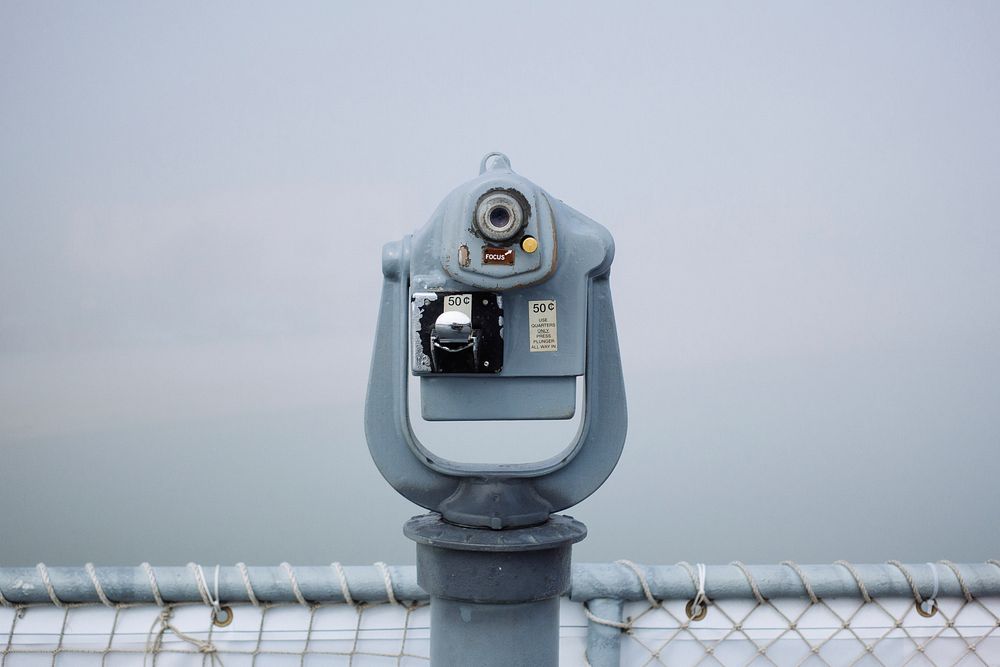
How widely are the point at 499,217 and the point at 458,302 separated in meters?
0.17

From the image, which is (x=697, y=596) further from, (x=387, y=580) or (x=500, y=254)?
(x=500, y=254)

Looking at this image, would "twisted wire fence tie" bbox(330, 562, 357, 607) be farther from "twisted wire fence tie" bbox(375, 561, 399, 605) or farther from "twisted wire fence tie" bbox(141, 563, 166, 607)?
"twisted wire fence tie" bbox(141, 563, 166, 607)

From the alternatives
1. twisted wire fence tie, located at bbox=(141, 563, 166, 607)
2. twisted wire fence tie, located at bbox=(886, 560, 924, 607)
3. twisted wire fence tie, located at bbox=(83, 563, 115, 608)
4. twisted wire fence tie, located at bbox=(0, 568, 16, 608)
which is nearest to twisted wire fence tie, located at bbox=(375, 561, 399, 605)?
twisted wire fence tie, located at bbox=(141, 563, 166, 607)

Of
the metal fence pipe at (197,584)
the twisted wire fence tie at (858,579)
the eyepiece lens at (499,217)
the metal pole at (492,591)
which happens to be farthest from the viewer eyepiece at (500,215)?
the twisted wire fence tie at (858,579)

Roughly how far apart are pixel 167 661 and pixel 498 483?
1.00 metres

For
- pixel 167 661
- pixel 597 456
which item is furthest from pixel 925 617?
pixel 167 661

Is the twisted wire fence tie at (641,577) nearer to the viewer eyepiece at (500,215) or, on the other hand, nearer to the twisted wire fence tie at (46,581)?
the viewer eyepiece at (500,215)

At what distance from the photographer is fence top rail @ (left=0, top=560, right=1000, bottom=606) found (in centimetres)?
225

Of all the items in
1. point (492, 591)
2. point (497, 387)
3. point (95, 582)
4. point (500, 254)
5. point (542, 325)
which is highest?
point (500, 254)

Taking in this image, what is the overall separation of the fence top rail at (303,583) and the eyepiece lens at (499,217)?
903 millimetres

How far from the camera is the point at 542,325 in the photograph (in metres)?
1.83

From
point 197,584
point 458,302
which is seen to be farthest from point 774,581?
point 197,584

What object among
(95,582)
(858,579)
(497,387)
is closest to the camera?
(497,387)

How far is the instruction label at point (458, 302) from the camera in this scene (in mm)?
1796
